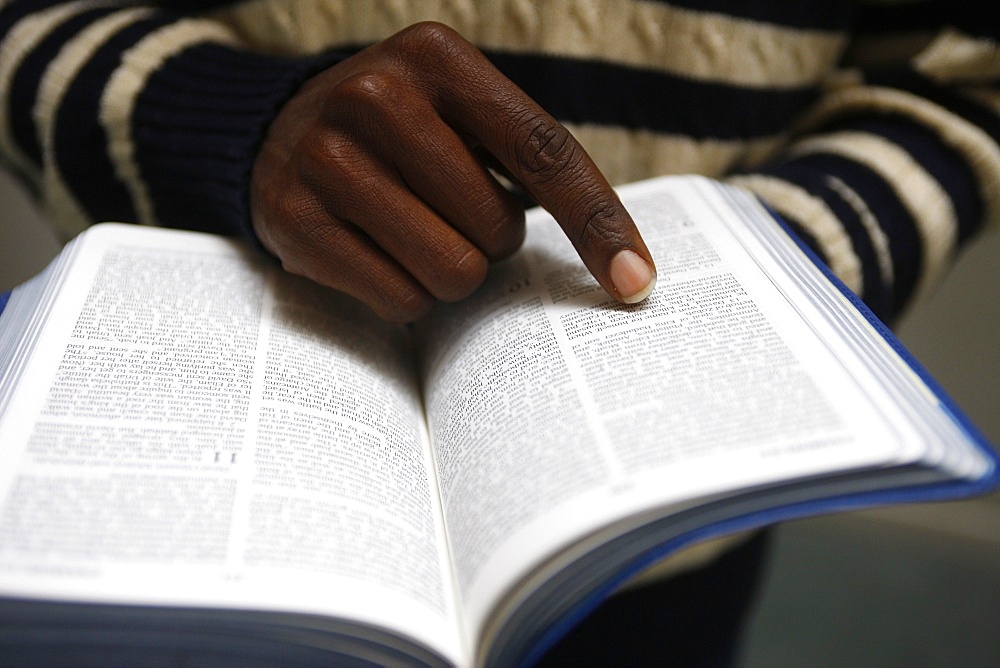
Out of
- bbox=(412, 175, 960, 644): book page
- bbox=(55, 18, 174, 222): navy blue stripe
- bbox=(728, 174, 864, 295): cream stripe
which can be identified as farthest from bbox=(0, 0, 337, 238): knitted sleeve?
bbox=(728, 174, 864, 295): cream stripe

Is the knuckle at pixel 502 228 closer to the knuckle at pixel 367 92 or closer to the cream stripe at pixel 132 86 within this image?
the knuckle at pixel 367 92

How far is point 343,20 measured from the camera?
1.83 feet

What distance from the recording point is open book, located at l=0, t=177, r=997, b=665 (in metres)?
0.31

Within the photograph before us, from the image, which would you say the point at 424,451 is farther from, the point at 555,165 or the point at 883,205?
the point at 883,205

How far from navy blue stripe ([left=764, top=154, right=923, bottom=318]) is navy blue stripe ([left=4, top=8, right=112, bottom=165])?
55 cm

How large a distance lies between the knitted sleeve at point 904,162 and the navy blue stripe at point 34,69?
52 centimetres

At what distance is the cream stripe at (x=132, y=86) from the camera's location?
53cm

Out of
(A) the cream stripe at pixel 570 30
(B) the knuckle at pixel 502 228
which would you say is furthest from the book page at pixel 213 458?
(A) the cream stripe at pixel 570 30

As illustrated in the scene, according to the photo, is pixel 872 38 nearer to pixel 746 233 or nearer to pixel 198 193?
pixel 746 233

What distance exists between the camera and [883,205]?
54cm

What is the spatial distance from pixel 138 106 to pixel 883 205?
21.9 inches

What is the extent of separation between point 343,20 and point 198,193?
173 millimetres

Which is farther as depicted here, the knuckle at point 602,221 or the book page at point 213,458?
the knuckle at point 602,221

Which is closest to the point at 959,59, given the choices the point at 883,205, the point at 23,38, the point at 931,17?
the point at 931,17
